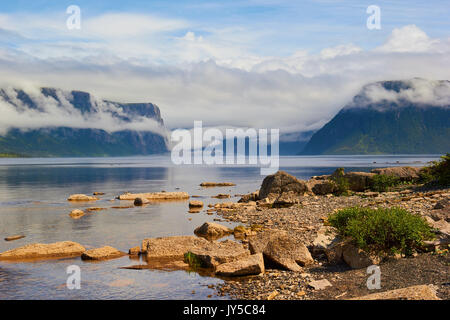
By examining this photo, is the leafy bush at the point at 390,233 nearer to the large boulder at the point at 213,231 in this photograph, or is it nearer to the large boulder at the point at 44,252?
the large boulder at the point at 213,231

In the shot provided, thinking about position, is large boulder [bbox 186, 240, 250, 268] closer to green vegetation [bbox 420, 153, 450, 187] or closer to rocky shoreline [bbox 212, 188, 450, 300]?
rocky shoreline [bbox 212, 188, 450, 300]

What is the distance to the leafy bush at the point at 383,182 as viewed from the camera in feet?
160

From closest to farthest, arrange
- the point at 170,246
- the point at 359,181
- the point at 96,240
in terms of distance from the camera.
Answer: the point at 170,246, the point at 96,240, the point at 359,181

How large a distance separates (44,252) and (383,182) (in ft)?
128

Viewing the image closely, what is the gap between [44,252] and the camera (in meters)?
25.2

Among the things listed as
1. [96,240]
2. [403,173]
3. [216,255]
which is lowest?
[96,240]

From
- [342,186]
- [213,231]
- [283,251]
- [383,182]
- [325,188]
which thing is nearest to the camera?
[283,251]

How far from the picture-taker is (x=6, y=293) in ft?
59.7

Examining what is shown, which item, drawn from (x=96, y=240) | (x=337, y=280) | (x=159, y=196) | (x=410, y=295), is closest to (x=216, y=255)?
(x=337, y=280)

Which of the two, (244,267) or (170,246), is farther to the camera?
(170,246)

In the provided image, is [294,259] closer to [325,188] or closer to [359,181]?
[325,188]

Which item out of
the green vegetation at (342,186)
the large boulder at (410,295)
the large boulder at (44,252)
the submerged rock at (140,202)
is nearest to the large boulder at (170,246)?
the large boulder at (44,252)

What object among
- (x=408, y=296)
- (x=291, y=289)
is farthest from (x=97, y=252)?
(x=408, y=296)
